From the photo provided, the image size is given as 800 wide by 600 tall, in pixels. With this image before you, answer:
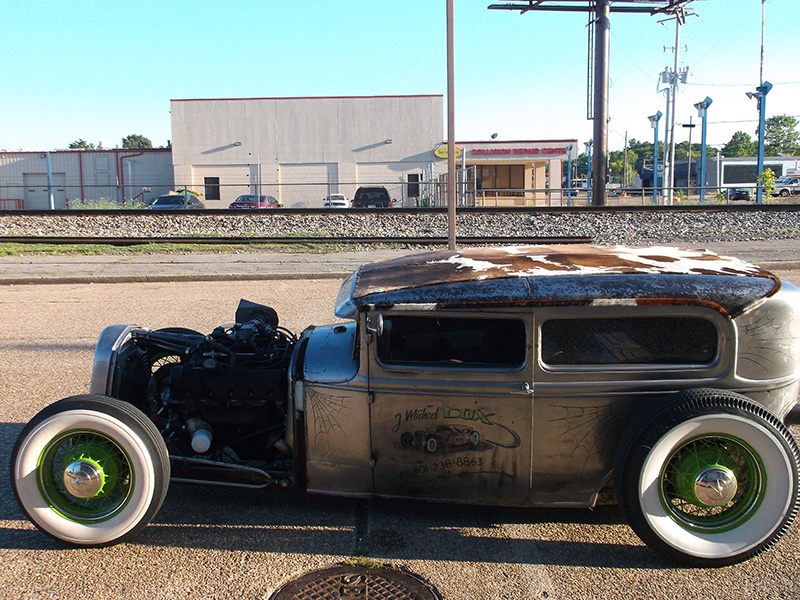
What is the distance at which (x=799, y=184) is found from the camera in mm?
59156

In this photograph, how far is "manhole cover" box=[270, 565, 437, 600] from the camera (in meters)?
3.15

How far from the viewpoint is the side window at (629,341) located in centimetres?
340

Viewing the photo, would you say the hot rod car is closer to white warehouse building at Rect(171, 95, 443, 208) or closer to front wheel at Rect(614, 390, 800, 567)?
front wheel at Rect(614, 390, 800, 567)

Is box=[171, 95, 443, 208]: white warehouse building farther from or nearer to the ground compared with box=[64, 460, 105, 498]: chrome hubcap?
farther from the ground

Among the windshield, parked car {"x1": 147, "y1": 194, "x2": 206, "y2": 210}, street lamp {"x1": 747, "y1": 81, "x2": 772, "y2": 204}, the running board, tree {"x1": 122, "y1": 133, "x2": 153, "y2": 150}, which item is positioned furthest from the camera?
tree {"x1": 122, "y1": 133, "x2": 153, "y2": 150}

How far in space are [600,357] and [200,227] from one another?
19247mm

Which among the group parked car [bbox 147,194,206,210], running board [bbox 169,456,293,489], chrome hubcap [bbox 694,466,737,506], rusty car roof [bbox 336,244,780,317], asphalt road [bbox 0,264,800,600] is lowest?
asphalt road [bbox 0,264,800,600]

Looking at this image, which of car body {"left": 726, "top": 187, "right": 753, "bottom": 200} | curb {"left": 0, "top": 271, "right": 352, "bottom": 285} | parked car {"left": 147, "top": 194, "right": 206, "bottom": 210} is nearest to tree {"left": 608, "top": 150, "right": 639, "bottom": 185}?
car body {"left": 726, "top": 187, "right": 753, "bottom": 200}

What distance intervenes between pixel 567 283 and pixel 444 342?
2.31ft

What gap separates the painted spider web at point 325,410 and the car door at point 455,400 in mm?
178

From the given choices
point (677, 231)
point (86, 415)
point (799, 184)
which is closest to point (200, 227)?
point (677, 231)

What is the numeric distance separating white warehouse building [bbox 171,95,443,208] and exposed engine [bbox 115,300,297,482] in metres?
41.6

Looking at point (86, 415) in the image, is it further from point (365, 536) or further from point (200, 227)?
Answer: point (200, 227)

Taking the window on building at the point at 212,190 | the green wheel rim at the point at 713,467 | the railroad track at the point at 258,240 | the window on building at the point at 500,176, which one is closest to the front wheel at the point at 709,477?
the green wheel rim at the point at 713,467
